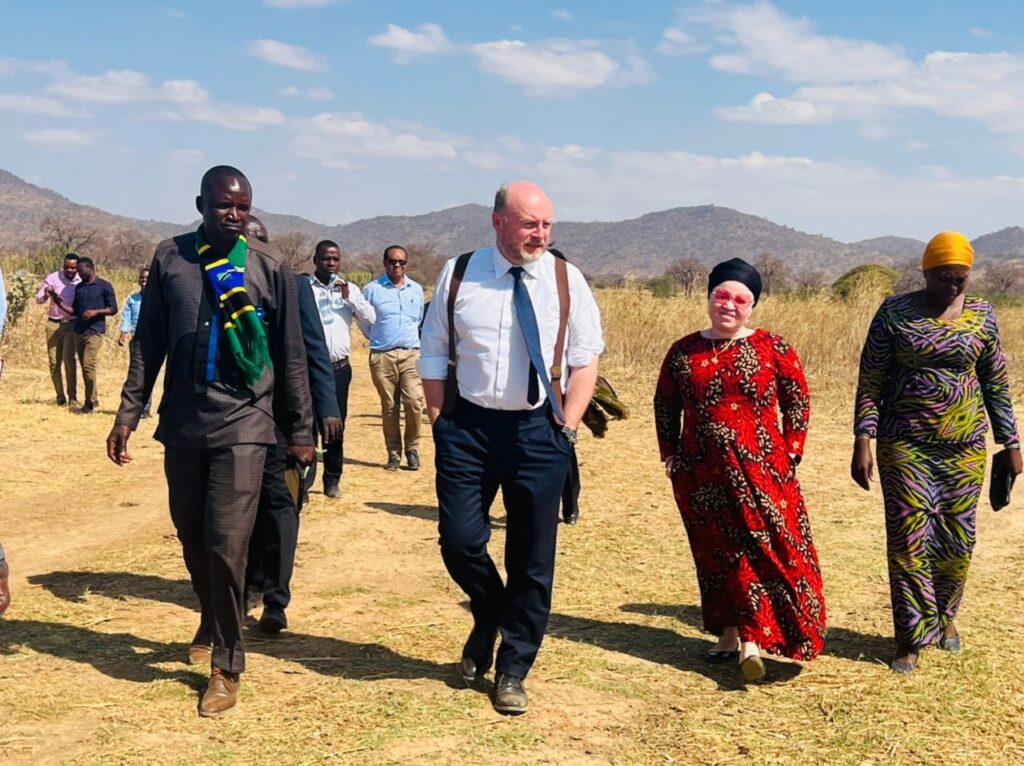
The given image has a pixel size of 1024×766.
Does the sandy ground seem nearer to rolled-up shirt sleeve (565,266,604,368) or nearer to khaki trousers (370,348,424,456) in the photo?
rolled-up shirt sleeve (565,266,604,368)

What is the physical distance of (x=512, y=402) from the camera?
4605mm

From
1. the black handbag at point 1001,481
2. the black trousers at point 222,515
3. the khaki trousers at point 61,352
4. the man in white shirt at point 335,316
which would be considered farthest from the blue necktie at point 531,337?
the khaki trousers at point 61,352

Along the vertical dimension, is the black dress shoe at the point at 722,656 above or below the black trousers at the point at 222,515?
below

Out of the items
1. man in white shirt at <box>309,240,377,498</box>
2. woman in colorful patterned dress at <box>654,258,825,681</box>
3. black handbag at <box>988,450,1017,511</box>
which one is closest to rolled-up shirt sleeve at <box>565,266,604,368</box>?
woman in colorful patterned dress at <box>654,258,825,681</box>

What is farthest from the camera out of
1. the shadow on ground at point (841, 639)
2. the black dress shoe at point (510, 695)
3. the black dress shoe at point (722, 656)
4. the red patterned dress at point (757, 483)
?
the shadow on ground at point (841, 639)

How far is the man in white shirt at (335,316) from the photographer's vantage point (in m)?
9.13

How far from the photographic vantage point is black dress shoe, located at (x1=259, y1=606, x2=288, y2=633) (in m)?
5.77

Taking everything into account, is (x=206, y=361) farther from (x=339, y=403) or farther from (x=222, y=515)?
(x=339, y=403)

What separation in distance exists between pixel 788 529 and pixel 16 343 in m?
19.0

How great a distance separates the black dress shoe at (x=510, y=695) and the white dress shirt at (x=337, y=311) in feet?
15.3

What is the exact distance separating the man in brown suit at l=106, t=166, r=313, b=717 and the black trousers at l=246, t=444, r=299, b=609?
100cm

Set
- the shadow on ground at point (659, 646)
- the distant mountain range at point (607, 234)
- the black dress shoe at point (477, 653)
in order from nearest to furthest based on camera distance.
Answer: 1. the black dress shoe at point (477, 653)
2. the shadow on ground at point (659, 646)
3. the distant mountain range at point (607, 234)

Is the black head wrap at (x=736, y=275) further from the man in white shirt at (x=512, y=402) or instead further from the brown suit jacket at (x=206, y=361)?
the brown suit jacket at (x=206, y=361)

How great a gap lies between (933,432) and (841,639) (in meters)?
1.24
